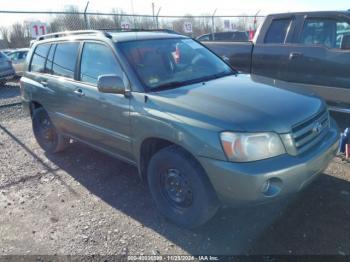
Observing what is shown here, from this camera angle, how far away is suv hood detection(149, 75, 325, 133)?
9.20 feet

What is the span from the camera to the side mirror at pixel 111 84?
3.38 meters

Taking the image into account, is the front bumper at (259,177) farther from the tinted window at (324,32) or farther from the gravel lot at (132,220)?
the tinted window at (324,32)

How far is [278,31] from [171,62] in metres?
3.05

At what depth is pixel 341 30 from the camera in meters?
5.51

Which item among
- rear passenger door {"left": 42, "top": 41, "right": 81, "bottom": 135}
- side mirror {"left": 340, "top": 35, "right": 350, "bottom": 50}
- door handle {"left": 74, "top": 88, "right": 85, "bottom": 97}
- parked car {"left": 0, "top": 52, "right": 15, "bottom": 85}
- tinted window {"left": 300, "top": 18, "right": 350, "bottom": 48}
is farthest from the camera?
parked car {"left": 0, "top": 52, "right": 15, "bottom": 85}

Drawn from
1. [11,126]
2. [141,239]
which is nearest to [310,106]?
[141,239]

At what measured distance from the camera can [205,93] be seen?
10.8 feet

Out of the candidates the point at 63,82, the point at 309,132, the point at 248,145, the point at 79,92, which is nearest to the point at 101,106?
the point at 79,92

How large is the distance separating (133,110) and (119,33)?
1.24 metres

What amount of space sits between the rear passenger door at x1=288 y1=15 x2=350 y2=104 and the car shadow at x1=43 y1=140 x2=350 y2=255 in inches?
76.1

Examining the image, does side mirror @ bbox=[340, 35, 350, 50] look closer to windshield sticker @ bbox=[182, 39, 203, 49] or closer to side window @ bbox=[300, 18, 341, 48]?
side window @ bbox=[300, 18, 341, 48]

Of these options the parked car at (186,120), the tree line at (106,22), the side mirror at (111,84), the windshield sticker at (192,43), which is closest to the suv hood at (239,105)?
the parked car at (186,120)

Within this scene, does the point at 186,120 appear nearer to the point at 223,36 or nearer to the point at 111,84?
the point at 111,84

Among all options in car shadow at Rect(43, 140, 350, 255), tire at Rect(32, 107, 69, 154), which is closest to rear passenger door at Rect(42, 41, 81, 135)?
tire at Rect(32, 107, 69, 154)
